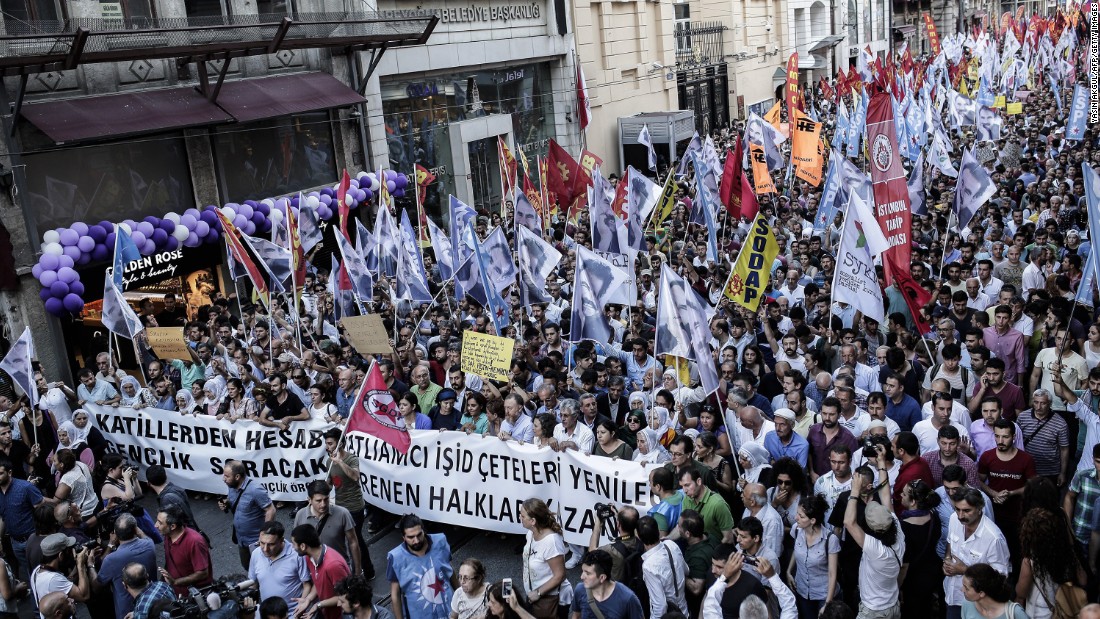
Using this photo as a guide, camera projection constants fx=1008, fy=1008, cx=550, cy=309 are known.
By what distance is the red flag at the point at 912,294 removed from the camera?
9228 mm

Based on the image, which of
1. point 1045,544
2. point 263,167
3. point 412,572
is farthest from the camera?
point 263,167

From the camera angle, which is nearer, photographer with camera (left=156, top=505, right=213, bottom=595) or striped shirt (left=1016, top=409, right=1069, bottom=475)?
striped shirt (left=1016, top=409, right=1069, bottom=475)

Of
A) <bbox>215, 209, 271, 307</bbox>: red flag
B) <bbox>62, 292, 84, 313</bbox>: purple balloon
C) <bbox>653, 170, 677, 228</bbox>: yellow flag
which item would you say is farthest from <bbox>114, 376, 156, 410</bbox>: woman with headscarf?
<bbox>653, 170, 677, 228</bbox>: yellow flag

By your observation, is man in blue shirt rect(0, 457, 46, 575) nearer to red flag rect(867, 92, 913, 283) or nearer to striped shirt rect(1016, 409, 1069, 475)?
striped shirt rect(1016, 409, 1069, 475)

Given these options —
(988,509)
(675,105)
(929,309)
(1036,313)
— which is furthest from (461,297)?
(675,105)

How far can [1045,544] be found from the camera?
17.1 feet

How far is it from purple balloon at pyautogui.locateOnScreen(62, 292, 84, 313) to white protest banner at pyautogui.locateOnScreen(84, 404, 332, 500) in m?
4.06

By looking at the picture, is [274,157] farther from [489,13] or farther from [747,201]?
[747,201]

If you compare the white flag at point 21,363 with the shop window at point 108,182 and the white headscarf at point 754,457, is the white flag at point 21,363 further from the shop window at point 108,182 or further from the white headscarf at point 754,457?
the white headscarf at point 754,457

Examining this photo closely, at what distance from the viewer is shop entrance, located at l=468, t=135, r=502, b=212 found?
2586cm

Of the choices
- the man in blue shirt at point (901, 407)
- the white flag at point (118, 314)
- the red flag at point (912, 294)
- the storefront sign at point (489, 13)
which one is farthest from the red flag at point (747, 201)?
the storefront sign at point (489, 13)

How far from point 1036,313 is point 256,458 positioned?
7.61 meters

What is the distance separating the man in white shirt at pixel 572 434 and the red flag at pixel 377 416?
4.08ft

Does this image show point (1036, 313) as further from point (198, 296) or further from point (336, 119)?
point (336, 119)
